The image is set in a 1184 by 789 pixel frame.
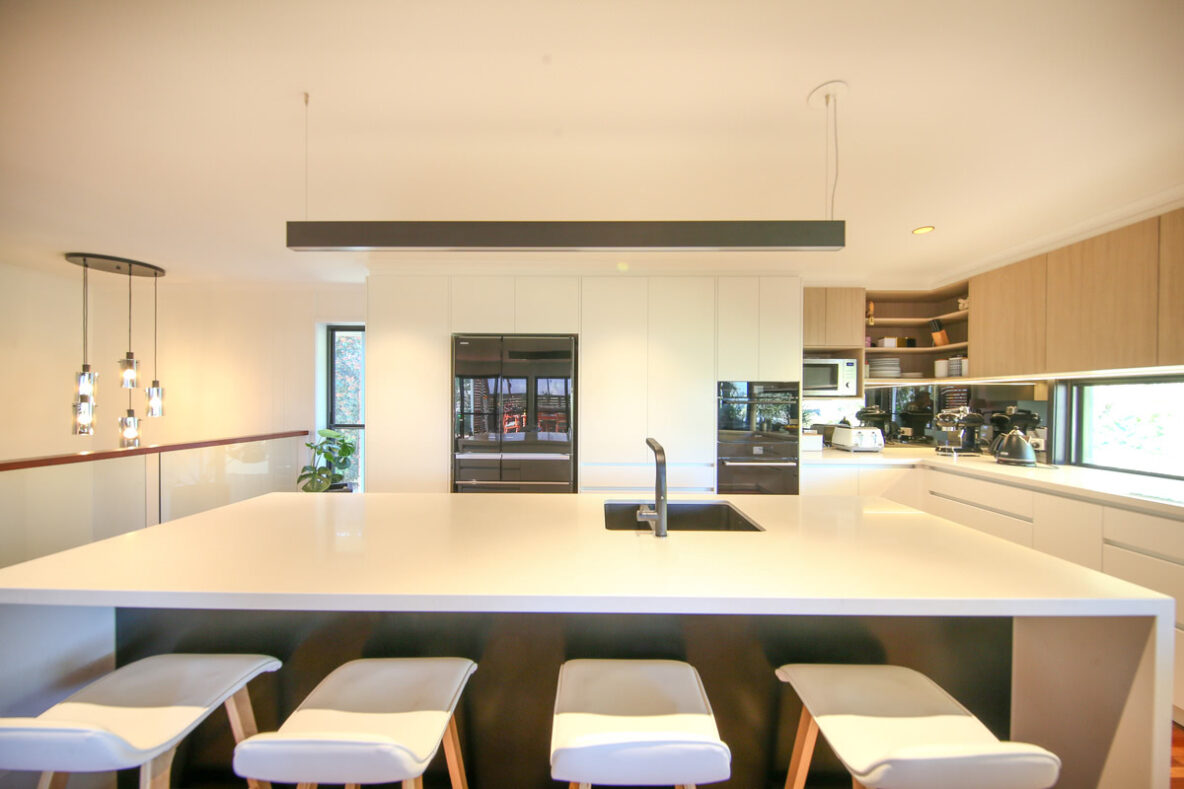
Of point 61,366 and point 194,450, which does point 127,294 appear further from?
point 194,450

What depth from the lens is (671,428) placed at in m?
3.44

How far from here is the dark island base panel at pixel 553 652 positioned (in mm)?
1256

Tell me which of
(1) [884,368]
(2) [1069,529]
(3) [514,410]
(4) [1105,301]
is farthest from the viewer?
(1) [884,368]

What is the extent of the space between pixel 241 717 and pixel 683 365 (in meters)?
3.08

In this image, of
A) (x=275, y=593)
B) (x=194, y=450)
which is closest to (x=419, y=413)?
(x=194, y=450)

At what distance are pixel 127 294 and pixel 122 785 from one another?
4.77 m

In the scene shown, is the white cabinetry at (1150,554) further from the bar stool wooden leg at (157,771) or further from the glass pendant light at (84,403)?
the glass pendant light at (84,403)

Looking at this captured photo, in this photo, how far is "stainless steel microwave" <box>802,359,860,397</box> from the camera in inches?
146

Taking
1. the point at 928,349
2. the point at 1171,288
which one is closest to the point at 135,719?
the point at 1171,288

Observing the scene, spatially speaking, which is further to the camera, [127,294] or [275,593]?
[127,294]

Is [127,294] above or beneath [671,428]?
above

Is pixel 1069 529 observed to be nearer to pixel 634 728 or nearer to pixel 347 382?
pixel 634 728

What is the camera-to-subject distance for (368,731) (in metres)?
0.92

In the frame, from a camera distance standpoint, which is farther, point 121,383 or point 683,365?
point 683,365
